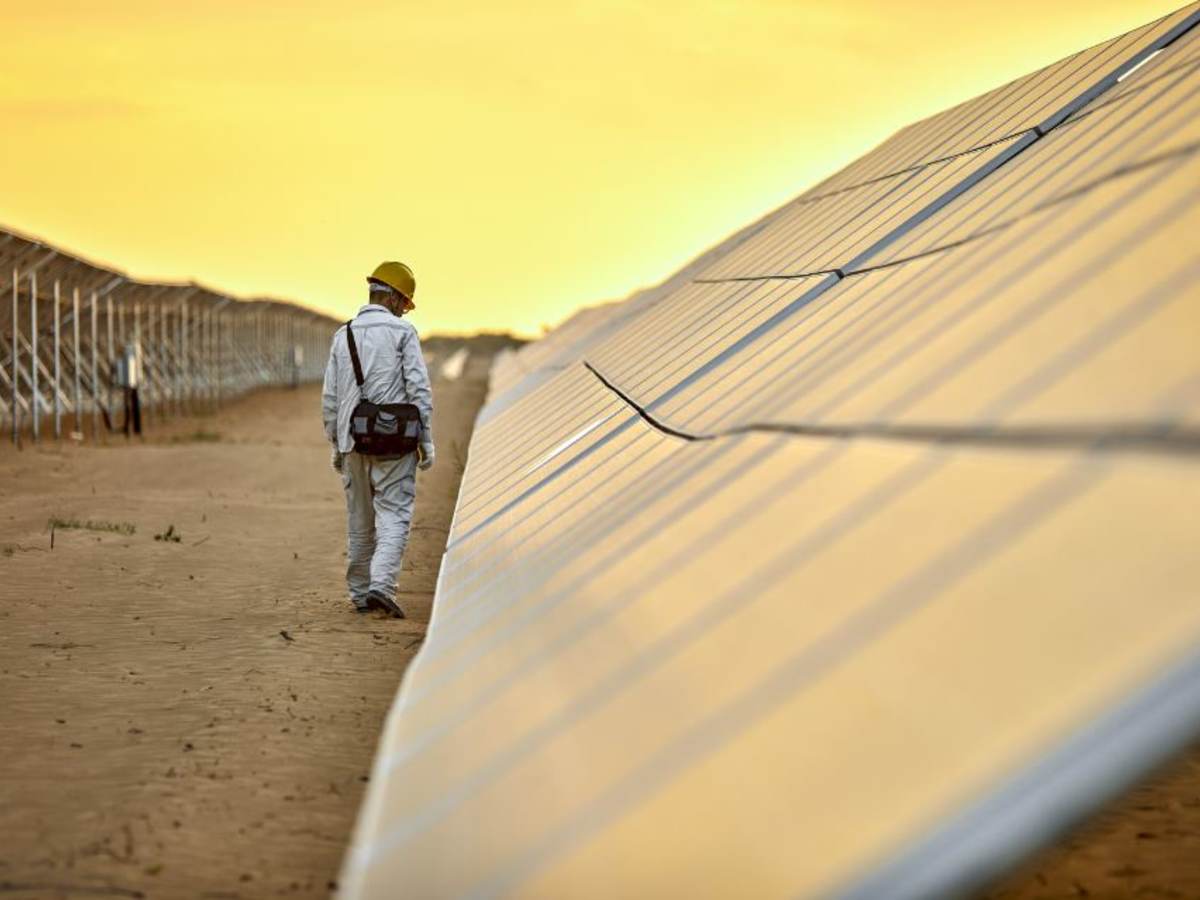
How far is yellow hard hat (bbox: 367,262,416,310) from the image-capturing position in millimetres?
8898

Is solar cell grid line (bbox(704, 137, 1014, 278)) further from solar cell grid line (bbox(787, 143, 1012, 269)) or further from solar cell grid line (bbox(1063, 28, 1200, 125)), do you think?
solar cell grid line (bbox(1063, 28, 1200, 125))

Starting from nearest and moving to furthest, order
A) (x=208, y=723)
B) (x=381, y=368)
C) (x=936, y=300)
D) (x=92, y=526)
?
(x=936, y=300)
(x=208, y=723)
(x=381, y=368)
(x=92, y=526)

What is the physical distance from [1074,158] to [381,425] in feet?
12.1

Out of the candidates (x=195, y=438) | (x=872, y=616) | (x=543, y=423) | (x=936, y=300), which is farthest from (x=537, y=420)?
(x=195, y=438)

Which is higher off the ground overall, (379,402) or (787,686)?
(379,402)

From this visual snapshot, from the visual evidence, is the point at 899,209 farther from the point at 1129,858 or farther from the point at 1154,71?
the point at 1129,858

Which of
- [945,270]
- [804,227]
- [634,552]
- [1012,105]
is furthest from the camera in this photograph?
[804,227]

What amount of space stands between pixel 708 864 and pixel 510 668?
5.39ft

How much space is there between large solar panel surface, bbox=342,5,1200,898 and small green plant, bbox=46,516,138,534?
7.58 metres

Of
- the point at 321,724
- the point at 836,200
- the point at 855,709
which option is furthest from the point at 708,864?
the point at 836,200

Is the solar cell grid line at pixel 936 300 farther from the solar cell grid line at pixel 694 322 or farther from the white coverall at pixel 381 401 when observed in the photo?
the white coverall at pixel 381 401

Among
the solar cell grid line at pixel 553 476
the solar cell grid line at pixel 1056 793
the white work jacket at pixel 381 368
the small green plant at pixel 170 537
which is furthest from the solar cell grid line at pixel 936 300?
the small green plant at pixel 170 537

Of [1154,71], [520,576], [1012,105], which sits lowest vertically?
[520,576]

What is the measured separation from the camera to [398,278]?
891 cm
